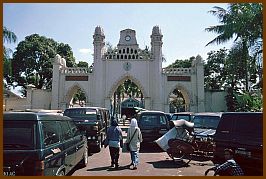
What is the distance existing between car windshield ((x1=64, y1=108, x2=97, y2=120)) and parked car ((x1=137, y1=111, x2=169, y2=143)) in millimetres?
2311

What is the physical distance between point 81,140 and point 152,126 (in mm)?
5344

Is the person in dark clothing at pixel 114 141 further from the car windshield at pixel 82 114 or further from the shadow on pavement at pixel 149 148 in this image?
the shadow on pavement at pixel 149 148

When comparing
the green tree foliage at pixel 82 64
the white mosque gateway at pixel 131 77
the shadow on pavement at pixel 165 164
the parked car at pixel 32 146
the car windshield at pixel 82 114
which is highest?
the green tree foliage at pixel 82 64

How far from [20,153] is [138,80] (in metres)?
30.3

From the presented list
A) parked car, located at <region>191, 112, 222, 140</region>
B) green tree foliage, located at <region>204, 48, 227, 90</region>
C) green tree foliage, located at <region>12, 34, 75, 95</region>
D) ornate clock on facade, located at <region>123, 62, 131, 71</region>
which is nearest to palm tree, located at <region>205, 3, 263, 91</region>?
parked car, located at <region>191, 112, 222, 140</region>

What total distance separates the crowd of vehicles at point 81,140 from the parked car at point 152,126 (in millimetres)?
1582

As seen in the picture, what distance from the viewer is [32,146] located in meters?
4.99

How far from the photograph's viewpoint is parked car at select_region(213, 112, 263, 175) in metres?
6.75

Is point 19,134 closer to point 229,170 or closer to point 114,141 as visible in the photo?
point 114,141

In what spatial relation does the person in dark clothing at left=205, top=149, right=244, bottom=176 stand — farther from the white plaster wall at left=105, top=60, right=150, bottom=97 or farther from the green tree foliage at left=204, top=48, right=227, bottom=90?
the green tree foliage at left=204, top=48, right=227, bottom=90

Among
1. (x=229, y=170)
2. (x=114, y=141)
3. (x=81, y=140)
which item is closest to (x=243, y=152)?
(x=229, y=170)


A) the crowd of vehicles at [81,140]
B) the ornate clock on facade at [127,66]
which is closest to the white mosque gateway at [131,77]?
the ornate clock on facade at [127,66]

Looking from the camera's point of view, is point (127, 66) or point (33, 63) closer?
point (127, 66)

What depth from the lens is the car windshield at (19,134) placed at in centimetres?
502
